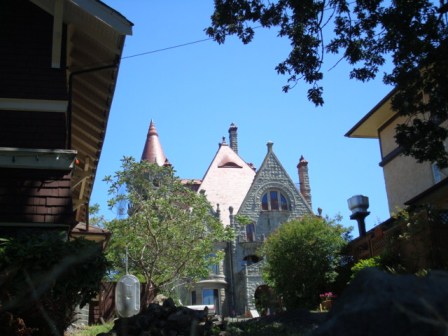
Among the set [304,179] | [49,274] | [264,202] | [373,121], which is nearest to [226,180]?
[264,202]

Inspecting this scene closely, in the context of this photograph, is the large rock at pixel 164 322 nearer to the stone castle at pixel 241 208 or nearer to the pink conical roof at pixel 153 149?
the stone castle at pixel 241 208

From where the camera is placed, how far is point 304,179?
47.7 m

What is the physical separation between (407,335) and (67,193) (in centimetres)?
678

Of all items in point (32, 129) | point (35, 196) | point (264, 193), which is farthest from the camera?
point (264, 193)

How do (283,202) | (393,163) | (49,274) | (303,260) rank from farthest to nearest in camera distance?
1. (283,202)
2. (393,163)
3. (303,260)
4. (49,274)

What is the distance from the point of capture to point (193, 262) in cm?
2733

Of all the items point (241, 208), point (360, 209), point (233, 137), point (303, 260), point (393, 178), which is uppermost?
point (233, 137)

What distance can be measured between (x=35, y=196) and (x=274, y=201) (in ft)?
118

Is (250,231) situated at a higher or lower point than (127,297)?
higher

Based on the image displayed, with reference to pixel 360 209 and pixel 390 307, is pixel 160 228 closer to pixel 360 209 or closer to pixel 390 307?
pixel 360 209

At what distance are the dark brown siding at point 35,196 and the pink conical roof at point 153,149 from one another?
38377 millimetres

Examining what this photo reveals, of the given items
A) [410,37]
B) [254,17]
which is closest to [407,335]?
[410,37]

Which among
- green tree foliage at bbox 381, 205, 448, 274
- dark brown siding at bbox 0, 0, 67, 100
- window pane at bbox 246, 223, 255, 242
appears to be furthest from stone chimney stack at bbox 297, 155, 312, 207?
dark brown siding at bbox 0, 0, 67, 100

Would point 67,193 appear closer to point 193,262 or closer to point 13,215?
point 13,215
